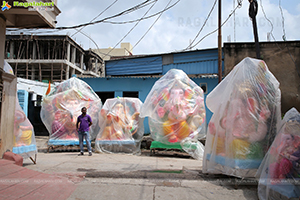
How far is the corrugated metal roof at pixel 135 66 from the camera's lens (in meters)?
14.0

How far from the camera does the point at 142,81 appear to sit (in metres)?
12.3

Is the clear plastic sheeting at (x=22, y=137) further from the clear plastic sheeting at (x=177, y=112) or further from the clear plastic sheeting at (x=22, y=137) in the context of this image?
the clear plastic sheeting at (x=177, y=112)

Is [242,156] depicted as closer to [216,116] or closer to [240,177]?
[240,177]

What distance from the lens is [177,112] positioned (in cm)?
745

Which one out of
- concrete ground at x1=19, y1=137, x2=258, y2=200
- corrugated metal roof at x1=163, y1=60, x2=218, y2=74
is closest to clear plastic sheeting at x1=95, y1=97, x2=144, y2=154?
concrete ground at x1=19, y1=137, x2=258, y2=200

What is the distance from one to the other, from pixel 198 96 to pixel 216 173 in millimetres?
4003

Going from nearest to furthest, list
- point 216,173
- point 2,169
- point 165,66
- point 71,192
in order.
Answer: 1. point 71,192
2. point 2,169
3. point 216,173
4. point 165,66

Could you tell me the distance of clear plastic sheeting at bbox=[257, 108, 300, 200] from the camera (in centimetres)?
291

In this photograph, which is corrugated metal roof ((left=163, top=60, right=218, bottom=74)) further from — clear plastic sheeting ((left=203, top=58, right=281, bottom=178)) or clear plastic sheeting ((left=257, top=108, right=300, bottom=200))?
clear plastic sheeting ((left=257, top=108, right=300, bottom=200))

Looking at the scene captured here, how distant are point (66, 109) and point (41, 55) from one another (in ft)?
86.9

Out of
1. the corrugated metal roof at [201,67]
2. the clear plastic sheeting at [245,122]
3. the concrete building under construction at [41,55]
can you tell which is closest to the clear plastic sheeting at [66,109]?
the clear plastic sheeting at [245,122]

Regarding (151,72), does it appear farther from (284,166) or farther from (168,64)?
(284,166)

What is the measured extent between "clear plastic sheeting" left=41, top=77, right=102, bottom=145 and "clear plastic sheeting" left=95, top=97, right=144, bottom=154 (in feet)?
2.73

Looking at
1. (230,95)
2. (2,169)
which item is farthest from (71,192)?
(230,95)
